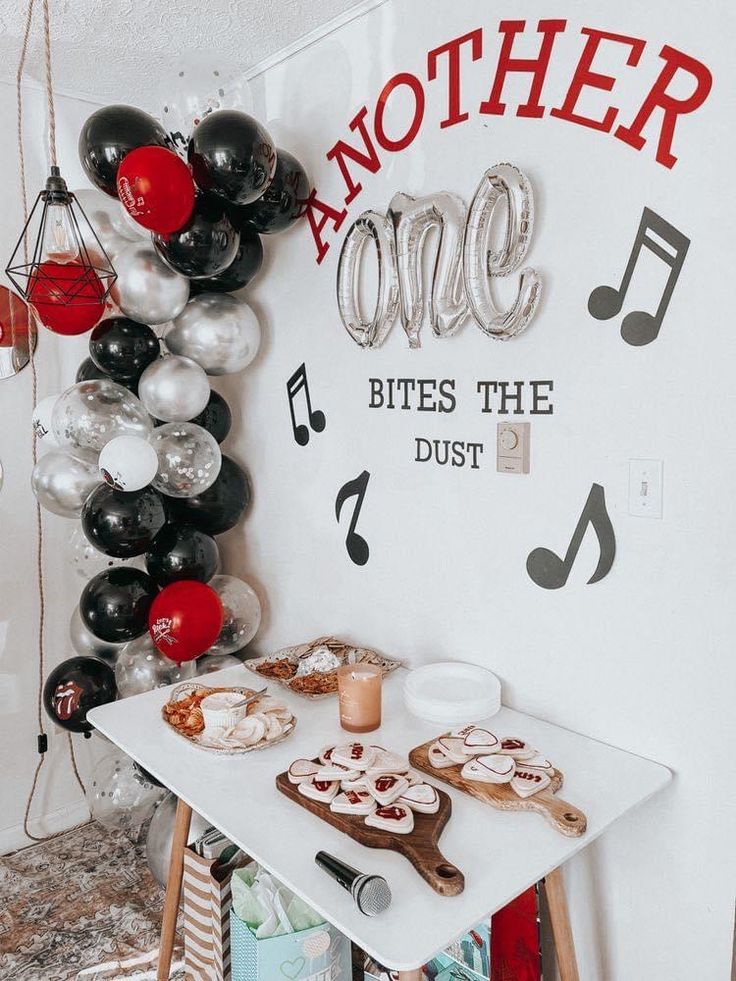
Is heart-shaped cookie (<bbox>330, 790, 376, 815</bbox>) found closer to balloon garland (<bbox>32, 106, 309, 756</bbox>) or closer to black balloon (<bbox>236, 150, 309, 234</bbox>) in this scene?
balloon garland (<bbox>32, 106, 309, 756</bbox>)

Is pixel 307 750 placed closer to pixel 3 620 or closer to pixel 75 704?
pixel 75 704

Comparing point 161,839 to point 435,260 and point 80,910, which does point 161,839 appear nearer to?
point 80,910

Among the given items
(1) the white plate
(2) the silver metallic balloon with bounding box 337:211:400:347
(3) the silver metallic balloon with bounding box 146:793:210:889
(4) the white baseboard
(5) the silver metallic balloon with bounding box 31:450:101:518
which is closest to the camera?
(1) the white plate

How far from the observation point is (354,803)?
1243mm

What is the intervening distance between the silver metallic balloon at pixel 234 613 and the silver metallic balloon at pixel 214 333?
650mm

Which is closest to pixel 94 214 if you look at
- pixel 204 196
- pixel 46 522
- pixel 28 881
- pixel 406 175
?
pixel 204 196

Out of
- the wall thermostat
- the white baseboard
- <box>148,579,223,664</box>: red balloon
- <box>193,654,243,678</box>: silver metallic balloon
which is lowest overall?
the white baseboard

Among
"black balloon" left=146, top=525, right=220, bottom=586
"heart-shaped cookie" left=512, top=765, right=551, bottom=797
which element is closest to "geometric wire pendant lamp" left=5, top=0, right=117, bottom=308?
"black balloon" left=146, top=525, right=220, bottom=586

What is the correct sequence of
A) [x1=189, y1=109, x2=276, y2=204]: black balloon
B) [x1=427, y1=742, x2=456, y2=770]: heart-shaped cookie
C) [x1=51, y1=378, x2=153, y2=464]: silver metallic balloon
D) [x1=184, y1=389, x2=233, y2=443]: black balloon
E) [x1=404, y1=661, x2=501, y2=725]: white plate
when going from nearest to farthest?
[x1=427, y1=742, x2=456, y2=770]: heart-shaped cookie, [x1=404, y1=661, x2=501, y2=725]: white plate, [x1=189, y1=109, x2=276, y2=204]: black balloon, [x1=51, y1=378, x2=153, y2=464]: silver metallic balloon, [x1=184, y1=389, x2=233, y2=443]: black balloon

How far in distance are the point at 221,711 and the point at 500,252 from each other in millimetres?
1127

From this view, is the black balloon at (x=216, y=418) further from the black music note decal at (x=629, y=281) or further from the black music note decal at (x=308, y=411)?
the black music note decal at (x=629, y=281)

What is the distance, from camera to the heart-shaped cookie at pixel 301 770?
133 centimetres

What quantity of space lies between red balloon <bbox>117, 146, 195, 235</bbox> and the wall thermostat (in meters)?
0.89

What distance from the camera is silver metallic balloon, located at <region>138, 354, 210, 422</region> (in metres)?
2.05
